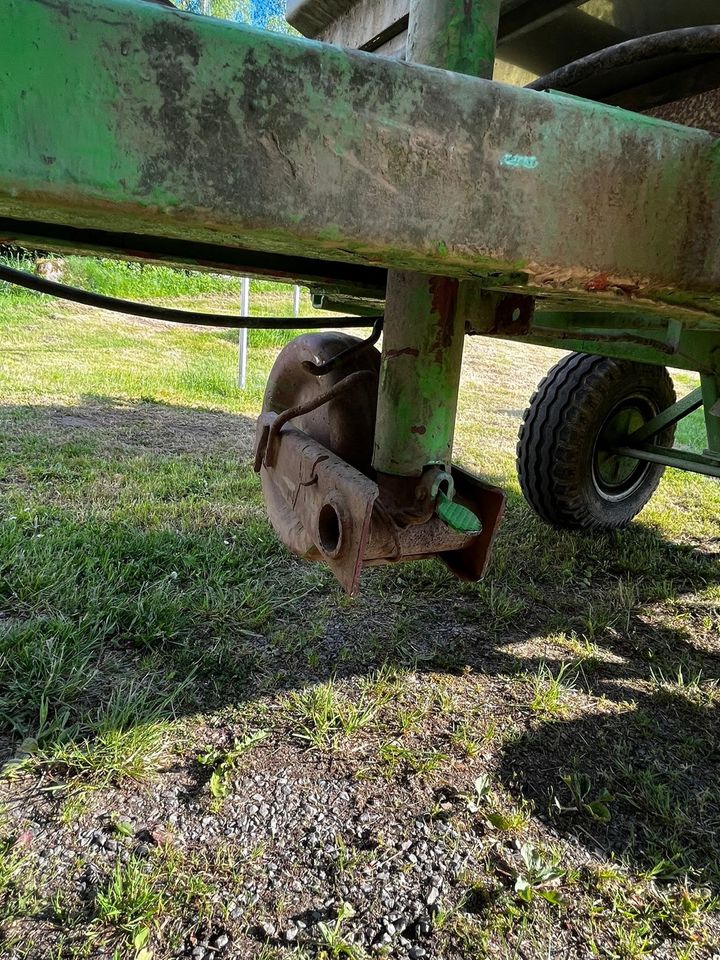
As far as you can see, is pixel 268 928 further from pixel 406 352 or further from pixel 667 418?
pixel 667 418

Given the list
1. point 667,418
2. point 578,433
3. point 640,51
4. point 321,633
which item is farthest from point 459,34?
point 667,418

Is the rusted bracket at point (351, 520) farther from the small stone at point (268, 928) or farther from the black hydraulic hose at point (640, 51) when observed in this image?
the black hydraulic hose at point (640, 51)

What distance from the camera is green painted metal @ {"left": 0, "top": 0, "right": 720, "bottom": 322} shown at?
699mm

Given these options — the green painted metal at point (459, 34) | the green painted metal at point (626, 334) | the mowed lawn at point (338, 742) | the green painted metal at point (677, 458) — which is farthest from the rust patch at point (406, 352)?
the green painted metal at point (677, 458)

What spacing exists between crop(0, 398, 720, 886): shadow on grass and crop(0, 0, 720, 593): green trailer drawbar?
2.03 ft

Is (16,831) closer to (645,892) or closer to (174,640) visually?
(174,640)

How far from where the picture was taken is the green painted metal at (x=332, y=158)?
0.70 metres

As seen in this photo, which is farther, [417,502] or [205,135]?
[417,502]

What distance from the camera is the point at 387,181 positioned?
83cm

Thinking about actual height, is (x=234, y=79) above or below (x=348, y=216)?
above

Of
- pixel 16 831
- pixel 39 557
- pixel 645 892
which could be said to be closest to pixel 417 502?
pixel 645 892

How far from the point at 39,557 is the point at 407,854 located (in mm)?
1737

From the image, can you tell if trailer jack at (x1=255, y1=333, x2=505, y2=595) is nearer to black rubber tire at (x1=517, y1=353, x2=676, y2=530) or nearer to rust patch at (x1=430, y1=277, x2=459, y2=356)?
rust patch at (x1=430, y1=277, x2=459, y2=356)

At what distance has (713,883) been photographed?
1.47m
